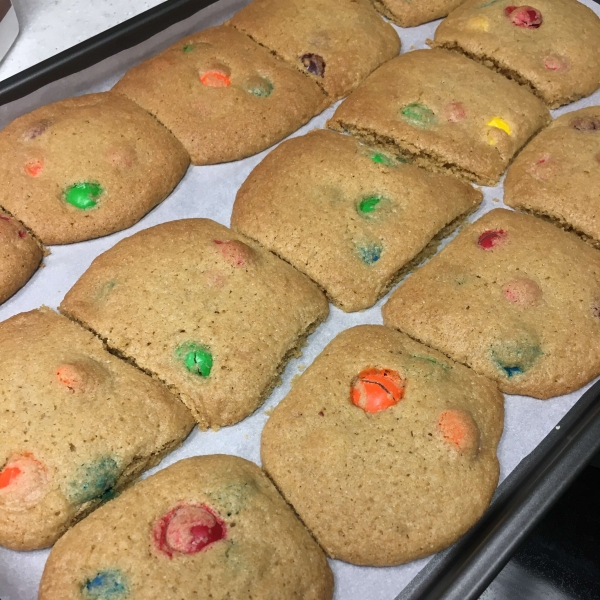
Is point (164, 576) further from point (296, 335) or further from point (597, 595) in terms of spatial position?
point (597, 595)

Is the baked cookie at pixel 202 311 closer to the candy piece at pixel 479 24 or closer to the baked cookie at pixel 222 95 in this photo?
the baked cookie at pixel 222 95

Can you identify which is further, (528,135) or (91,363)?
(528,135)

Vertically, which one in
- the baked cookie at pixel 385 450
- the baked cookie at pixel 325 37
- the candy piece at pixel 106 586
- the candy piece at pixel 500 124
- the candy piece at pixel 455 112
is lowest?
the candy piece at pixel 106 586

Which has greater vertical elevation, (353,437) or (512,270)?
(512,270)

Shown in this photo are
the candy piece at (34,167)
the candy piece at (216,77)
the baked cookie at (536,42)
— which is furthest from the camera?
the baked cookie at (536,42)

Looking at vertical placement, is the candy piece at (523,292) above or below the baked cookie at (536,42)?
below

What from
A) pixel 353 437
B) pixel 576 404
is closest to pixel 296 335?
pixel 353 437

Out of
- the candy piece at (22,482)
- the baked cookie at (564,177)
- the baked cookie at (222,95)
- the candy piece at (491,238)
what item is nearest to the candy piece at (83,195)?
the baked cookie at (222,95)
